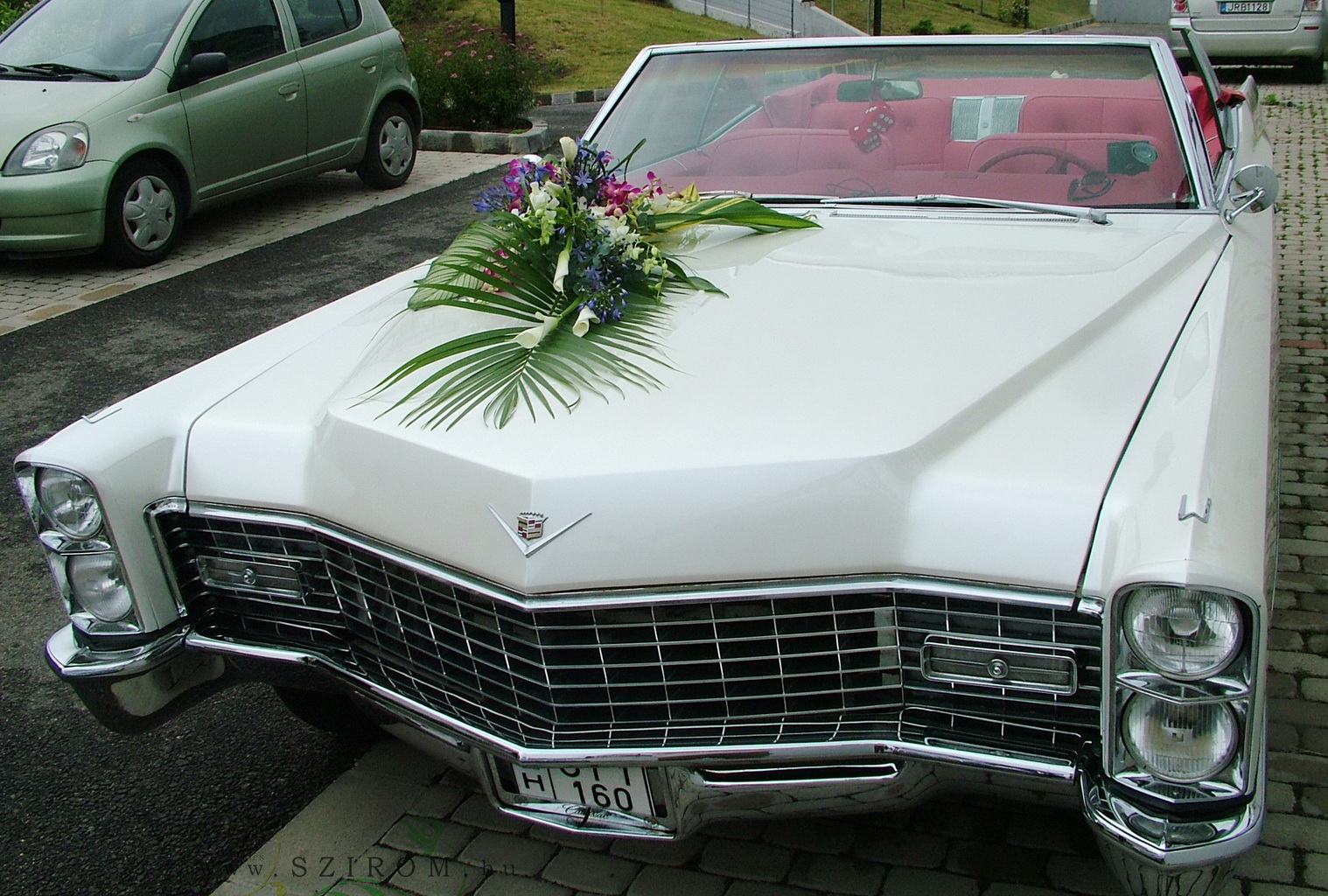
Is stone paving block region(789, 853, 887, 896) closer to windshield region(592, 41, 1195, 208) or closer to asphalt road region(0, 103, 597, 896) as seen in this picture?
asphalt road region(0, 103, 597, 896)

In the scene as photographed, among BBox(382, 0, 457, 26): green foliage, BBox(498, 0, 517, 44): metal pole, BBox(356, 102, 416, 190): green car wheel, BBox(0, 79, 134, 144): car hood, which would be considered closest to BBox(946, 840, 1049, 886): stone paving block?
BBox(0, 79, 134, 144): car hood

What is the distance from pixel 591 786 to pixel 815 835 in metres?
0.70

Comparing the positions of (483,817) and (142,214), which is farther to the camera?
(142,214)

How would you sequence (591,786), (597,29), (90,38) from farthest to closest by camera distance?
(597,29) → (90,38) → (591,786)

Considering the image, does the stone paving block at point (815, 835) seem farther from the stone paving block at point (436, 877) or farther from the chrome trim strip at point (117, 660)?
the chrome trim strip at point (117, 660)

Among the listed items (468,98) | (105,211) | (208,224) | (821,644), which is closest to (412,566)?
(821,644)

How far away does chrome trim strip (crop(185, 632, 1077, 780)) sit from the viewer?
75.1 inches

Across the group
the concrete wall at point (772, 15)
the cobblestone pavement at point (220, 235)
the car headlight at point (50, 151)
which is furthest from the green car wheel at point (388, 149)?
the concrete wall at point (772, 15)

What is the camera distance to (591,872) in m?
2.58

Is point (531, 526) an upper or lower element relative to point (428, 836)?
upper

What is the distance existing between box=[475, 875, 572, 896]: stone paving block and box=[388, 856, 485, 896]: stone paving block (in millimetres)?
22

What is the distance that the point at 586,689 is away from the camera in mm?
2080

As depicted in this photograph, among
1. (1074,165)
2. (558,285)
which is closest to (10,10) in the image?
(558,285)

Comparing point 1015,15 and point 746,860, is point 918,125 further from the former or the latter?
point 1015,15
